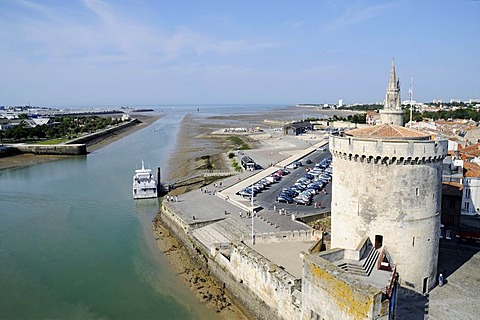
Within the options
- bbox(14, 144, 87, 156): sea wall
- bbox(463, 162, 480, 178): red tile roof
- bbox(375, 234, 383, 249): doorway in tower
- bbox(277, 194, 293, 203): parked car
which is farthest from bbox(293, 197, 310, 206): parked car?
bbox(14, 144, 87, 156): sea wall

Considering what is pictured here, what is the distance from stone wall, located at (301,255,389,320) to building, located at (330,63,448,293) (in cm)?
330

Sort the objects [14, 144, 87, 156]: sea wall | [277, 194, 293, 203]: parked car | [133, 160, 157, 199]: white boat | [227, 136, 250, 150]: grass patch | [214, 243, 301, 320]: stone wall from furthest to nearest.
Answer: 1. [227, 136, 250, 150]: grass patch
2. [14, 144, 87, 156]: sea wall
3. [133, 160, 157, 199]: white boat
4. [277, 194, 293, 203]: parked car
5. [214, 243, 301, 320]: stone wall

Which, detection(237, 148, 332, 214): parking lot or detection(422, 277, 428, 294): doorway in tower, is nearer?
detection(422, 277, 428, 294): doorway in tower

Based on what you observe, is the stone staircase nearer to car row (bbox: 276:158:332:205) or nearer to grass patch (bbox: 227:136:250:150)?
car row (bbox: 276:158:332:205)

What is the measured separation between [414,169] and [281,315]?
759 cm

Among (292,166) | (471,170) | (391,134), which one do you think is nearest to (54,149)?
(292,166)

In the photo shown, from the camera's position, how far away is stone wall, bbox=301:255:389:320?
405 inches

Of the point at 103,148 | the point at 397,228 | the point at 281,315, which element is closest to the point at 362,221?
the point at 397,228

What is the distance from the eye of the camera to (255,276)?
16812 millimetres

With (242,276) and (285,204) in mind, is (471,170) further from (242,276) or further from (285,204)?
(242,276)

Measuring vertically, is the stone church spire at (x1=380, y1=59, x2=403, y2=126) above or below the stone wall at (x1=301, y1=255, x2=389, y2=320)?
above

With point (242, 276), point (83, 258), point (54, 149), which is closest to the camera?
point (242, 276)

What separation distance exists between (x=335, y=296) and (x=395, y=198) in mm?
4960

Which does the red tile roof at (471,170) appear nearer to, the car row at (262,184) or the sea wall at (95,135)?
the car row at (262,184)
